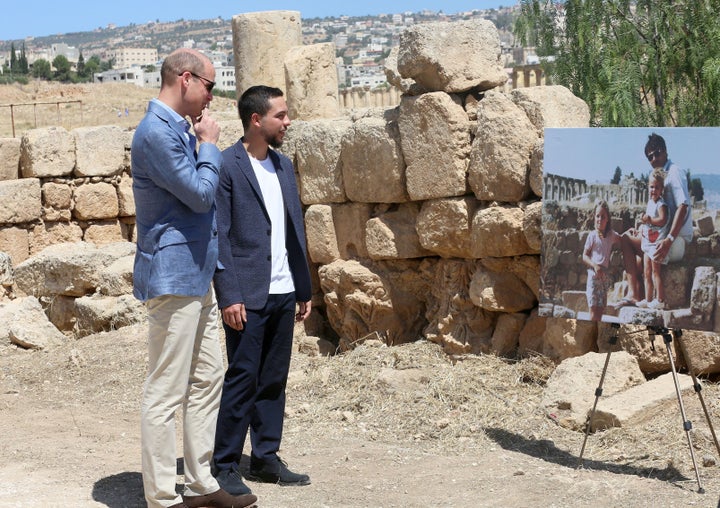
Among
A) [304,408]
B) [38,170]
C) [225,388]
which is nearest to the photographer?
[225,388]

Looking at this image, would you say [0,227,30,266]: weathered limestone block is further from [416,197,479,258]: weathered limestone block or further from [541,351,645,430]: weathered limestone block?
[541,351,645,430]: weathered limestone block

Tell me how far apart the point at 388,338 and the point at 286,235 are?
9.94ft

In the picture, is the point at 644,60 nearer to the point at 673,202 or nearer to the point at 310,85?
the point at 310,85

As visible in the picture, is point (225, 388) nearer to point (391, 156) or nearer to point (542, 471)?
point (542, 471)

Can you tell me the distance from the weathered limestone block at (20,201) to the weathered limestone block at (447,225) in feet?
14.9

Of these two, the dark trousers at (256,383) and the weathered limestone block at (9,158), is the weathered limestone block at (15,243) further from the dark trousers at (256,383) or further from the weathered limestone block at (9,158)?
the dark trousers at (256,383)

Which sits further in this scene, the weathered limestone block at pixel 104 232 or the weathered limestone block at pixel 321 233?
the weathered limestone block at pixel 104 232

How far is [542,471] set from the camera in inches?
209

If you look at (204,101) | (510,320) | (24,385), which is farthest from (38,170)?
(204,101)

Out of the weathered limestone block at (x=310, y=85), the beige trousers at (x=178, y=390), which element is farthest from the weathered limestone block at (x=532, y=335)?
the weathered limestone block at (x=310, y=85)

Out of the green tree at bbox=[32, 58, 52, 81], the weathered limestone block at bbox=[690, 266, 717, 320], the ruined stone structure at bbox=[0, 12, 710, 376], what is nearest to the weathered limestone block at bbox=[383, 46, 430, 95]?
the ruined stone structure at bbox=[0, 12, 710, 376]

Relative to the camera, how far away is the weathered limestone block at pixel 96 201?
10281 millimetres

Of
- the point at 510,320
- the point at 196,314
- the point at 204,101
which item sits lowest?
the point at 510,320

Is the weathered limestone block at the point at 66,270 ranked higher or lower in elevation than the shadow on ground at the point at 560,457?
higher
